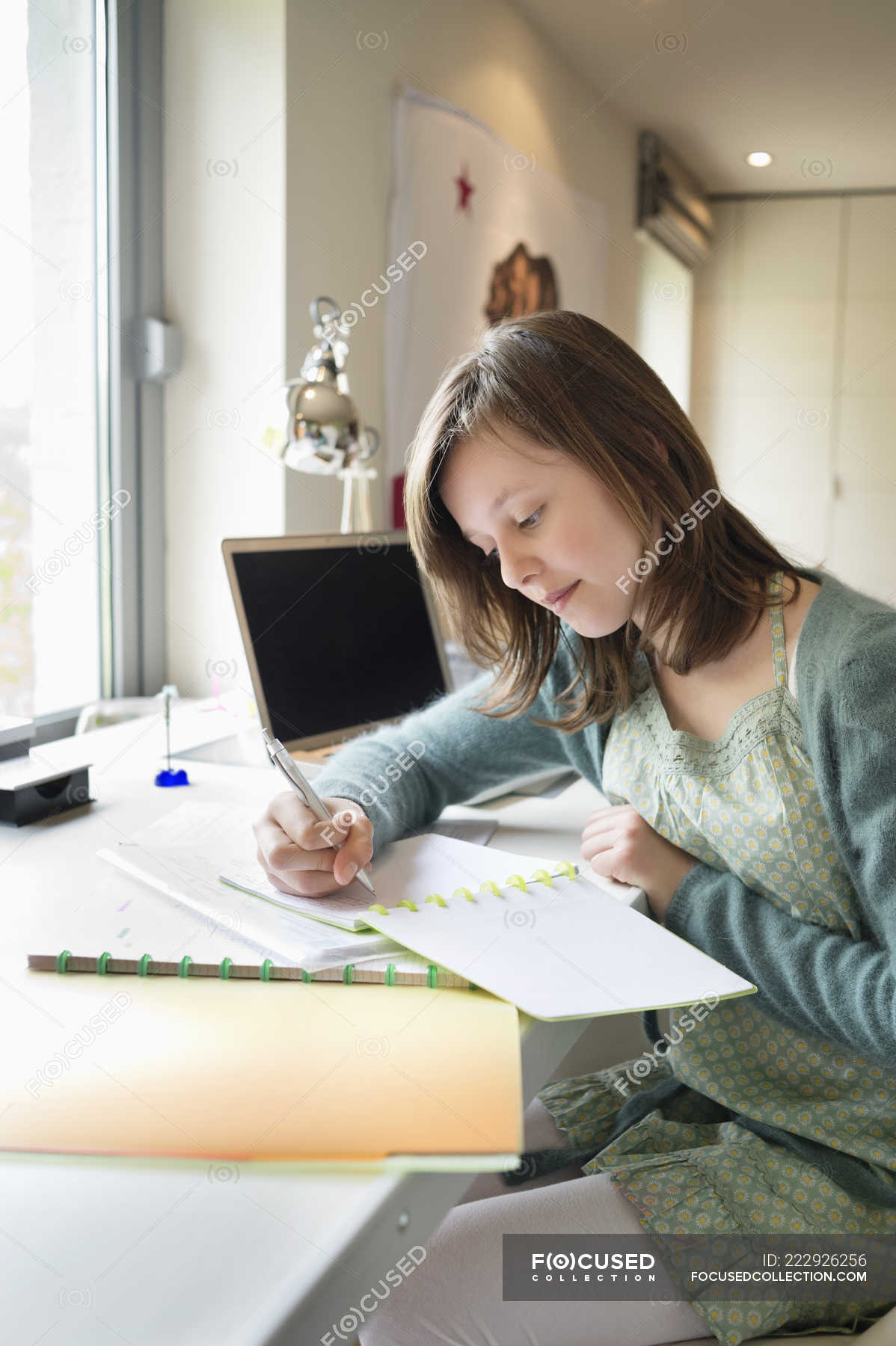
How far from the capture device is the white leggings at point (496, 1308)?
0.71m

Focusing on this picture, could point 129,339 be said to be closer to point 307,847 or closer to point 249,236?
point 249,236

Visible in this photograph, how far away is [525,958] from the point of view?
70 centimetres

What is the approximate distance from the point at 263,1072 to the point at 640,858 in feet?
1.27

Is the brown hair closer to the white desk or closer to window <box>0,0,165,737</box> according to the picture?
the white desk

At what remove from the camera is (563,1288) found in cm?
71

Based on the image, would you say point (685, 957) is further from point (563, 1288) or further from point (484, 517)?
point (484, 517)

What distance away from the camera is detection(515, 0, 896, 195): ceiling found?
304cm

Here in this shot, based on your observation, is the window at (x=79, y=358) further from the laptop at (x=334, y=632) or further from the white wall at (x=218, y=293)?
the laptop at (x=334, y=632)

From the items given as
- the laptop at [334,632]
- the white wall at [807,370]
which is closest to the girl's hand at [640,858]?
the laptop at [334,632]

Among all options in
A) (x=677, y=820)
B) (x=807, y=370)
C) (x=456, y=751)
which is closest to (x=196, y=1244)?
(x=677, y=820)

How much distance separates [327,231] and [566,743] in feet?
3.85

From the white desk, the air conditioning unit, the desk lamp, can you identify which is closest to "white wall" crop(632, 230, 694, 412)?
the air conditioning unit

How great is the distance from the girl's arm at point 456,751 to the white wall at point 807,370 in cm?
349

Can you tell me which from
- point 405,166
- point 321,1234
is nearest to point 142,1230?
point 321,1234
